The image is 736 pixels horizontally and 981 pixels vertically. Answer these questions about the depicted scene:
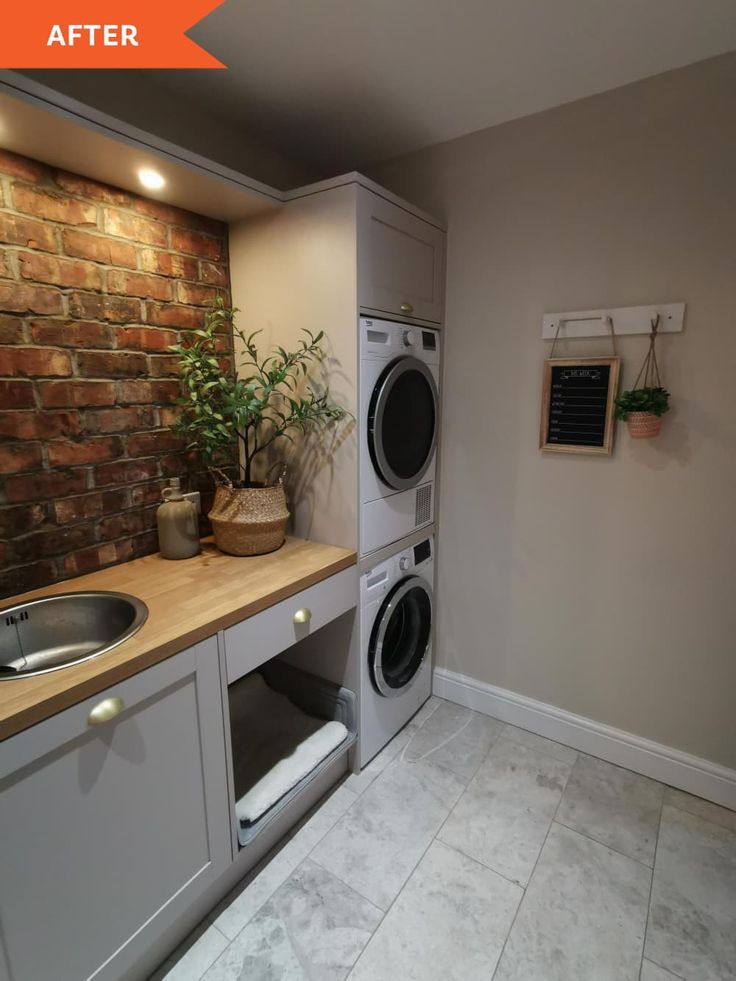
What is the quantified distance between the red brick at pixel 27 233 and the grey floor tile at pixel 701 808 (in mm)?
2785

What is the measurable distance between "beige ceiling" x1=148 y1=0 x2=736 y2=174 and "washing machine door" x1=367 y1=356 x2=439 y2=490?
2.95 feet

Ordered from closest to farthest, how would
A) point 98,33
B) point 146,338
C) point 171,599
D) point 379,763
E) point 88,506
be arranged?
point 98,33
point 171,599
point 88,506
point 146,338
point 379,763

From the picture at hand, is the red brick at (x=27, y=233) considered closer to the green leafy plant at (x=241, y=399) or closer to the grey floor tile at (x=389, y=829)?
the green leafy plant at (x=241, y=399)

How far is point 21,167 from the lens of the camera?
131 centimetres

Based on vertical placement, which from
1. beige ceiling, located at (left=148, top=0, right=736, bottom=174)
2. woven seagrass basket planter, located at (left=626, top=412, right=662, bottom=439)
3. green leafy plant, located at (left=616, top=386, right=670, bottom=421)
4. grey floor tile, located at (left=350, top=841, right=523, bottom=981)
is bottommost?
grey floor tile, located at (left=350, top=841, right=523, bottom=981)

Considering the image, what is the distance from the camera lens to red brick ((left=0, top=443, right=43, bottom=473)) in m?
1.34

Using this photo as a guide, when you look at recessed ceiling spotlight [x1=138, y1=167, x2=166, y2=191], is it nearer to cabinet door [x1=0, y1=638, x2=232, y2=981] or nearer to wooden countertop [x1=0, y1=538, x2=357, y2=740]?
wooden countertop [x1=0, y1=538, x2=357, y2=740]

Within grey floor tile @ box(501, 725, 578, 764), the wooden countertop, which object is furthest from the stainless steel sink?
grey floor tile @ box(501, 725, 578, 764)

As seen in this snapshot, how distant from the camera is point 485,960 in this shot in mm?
1287

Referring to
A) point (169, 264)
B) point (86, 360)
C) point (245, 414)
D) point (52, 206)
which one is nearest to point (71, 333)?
point (86, 360)

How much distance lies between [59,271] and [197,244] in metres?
0.53

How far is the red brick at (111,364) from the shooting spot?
4.90 ft

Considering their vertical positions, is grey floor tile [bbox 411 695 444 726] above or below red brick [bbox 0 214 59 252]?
below

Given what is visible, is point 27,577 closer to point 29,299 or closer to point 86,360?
point 86,360
